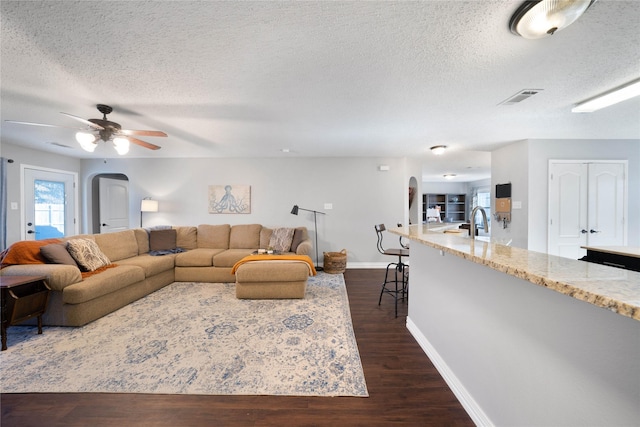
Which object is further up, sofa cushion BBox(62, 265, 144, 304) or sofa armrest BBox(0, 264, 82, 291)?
sofa armrest BBox(0, 264, 82, 291)

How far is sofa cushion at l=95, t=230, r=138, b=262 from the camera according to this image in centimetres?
355

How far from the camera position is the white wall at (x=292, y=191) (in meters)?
5.21

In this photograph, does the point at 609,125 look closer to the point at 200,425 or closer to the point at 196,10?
the point at 196,10

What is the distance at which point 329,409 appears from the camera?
153 cm

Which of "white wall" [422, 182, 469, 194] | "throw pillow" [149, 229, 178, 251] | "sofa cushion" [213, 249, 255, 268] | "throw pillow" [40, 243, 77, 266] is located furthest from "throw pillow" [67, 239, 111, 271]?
"white wall" [422, 182, 469, 194]

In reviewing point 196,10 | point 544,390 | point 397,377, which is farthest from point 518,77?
point 397,377

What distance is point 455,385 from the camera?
65.2 inches

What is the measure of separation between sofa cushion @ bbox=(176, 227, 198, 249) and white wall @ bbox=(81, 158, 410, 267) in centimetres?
62

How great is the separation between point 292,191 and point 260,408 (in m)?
4.11

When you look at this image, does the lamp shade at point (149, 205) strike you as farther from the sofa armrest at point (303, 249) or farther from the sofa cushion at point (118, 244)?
the sofa armrest at point (303, 249)

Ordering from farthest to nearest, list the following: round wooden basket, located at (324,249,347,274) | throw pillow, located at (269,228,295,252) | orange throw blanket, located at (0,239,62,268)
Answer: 1. round wooden basket, located at (324,249,347,274)
2. throw pillow, located at (269,228,295,252)
3. orange throw blanket, located at (0,239,62,268)

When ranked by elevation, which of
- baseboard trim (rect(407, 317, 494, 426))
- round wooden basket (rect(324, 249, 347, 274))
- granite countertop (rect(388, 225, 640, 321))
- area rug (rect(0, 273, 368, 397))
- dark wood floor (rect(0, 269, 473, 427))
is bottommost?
dark wood floor (rect(0, 269, 473, 427))

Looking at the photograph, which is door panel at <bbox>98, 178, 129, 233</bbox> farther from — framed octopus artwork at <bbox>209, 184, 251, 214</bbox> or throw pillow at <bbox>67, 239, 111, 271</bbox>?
throw pillow at <bbox>67, 239, 111, 271</bbox>

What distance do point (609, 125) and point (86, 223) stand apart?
9.43 m
